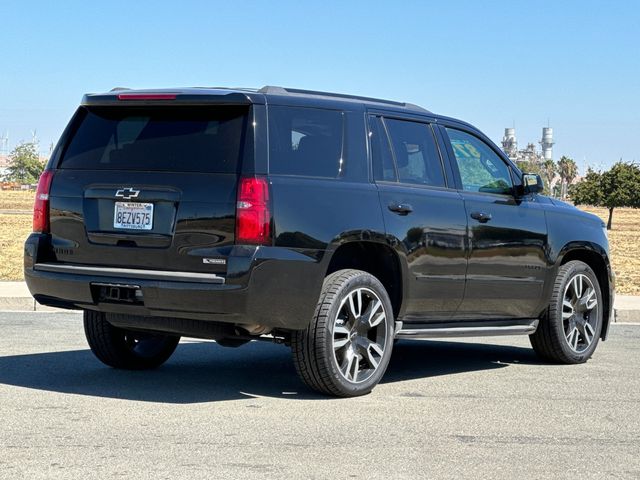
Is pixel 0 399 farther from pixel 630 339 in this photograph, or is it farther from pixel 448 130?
pixel 630 339

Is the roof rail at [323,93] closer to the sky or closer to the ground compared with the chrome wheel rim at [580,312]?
closer to the sky

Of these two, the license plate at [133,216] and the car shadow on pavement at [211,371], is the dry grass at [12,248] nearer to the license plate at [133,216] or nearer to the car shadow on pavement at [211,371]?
the car shadow on pavement at [211,371]

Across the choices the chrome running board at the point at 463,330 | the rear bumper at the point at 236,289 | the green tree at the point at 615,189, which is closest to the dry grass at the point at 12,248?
the chrome running board at the point at 463,330

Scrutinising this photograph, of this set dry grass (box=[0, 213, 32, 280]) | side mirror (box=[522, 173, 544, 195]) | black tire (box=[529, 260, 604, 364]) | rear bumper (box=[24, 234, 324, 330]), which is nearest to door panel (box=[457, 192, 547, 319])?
side mirror (box=[522, 173, 544, 195])

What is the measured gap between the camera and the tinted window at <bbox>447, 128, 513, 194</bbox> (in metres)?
8.84

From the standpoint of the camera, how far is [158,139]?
7.55 m

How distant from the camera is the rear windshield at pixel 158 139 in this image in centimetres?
732

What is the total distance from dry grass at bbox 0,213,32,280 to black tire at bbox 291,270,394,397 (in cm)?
1132

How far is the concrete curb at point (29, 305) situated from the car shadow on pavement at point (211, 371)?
3.56 metres

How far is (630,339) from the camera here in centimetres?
1203

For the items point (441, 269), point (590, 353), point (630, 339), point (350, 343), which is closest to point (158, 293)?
point (350, 343)

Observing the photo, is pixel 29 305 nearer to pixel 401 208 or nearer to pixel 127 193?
pixel 127 193

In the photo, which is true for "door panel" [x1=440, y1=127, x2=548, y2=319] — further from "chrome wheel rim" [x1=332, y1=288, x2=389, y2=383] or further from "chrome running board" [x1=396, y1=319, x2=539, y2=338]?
"chrome wheel rim" [x1=332, y1=288, x2=389, y2=383]

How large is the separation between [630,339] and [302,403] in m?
5.60
